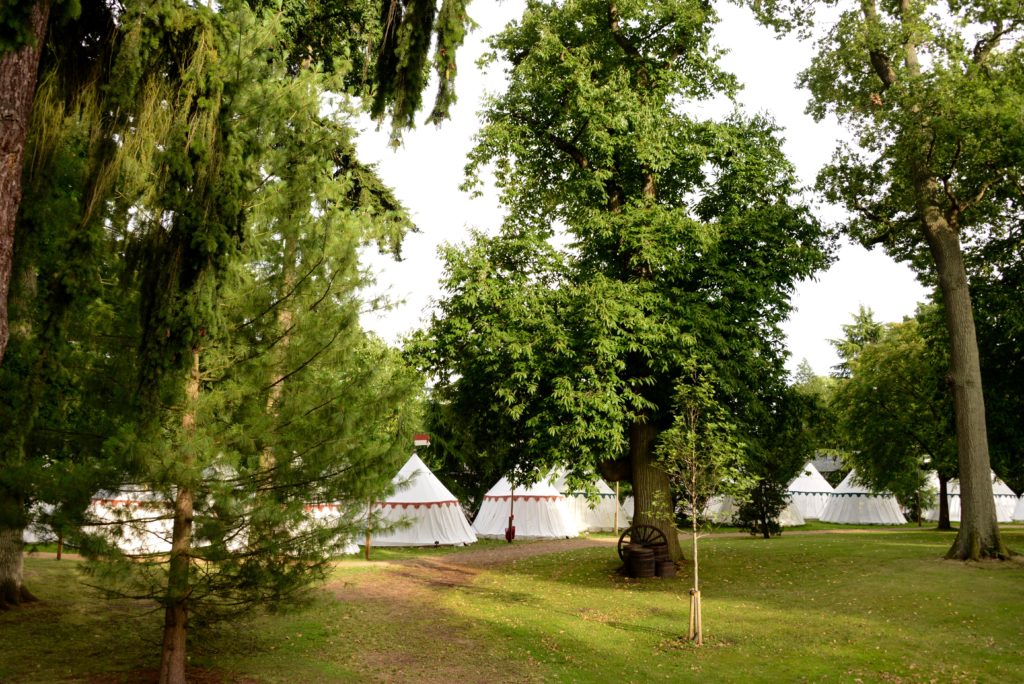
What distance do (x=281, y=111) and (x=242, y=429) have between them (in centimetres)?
339

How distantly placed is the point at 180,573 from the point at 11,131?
4597mm

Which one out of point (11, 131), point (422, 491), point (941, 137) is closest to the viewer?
point (11, 131)

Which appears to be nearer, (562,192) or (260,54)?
(260,54)

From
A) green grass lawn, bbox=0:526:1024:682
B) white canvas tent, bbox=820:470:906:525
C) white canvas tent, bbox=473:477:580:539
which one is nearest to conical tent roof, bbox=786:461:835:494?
white canvas tent, bbox=820:470:906:525

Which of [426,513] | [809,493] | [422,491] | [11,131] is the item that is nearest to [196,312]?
[11,131]

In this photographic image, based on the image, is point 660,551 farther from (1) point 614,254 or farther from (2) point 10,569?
(2) point 10,569

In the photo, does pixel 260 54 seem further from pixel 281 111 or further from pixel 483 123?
pixel 483 123

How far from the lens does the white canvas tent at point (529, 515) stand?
3241cm

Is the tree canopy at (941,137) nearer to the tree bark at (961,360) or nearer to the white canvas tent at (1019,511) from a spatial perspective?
the tree bark at (961,360)

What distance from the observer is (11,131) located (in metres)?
5.39

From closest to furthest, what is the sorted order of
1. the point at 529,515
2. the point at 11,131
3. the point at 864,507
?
the point at 11,131, the point at 529,515, the point at 864,507

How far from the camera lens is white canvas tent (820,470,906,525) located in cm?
3906

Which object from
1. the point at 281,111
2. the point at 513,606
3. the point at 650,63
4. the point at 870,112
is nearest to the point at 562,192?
the point at 650,63

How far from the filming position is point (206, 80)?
6223 millimetres
